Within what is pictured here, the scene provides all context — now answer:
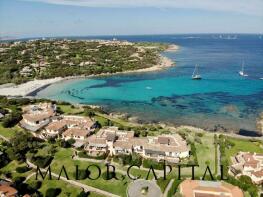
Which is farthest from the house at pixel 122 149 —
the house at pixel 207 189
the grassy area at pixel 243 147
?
the grassy area at pixel 243 147

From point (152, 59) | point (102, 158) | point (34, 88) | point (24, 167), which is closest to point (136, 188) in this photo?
point (102, 158)

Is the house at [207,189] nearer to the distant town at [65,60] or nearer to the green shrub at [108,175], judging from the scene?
the green shrub at [108,175]

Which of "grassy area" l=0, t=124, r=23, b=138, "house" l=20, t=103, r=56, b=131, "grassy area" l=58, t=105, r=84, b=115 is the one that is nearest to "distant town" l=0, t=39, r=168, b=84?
"grassy area" l=58, t=105, r=84, b=115

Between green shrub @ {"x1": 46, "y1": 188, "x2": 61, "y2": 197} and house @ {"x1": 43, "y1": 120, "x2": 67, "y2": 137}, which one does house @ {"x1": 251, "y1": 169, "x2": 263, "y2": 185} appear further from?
house @ {"x1": 43, "y1": 120, "x2": 67, "y2": 137}

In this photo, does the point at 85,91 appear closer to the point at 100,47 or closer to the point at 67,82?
the point at 67,82

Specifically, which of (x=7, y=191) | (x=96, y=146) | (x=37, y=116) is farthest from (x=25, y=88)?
(x=7, y=191)

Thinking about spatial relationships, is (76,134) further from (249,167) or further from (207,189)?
(249,167)
